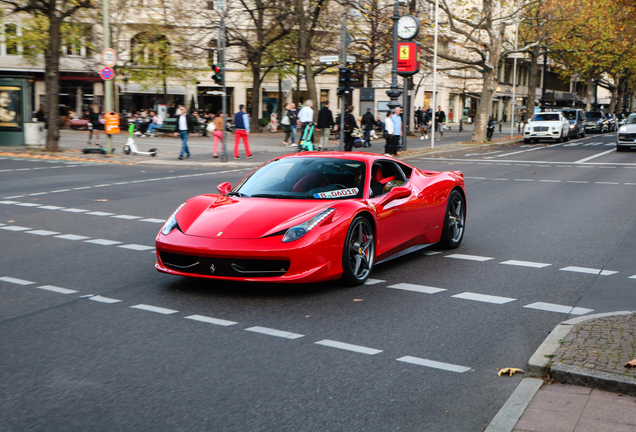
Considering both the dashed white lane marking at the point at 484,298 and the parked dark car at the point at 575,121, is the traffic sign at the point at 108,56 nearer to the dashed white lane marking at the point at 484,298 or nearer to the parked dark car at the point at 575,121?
the dashed white lane marking at the point at 484,298

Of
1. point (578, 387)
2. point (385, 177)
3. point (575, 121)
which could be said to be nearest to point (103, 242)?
point (385, 177)

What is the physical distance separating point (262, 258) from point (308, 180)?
1.40 metres

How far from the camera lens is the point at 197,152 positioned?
29.0 metres

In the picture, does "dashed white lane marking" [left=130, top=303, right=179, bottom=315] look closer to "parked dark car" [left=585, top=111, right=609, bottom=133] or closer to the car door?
the car door

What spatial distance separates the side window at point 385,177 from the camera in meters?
7.49

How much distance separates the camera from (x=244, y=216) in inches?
261

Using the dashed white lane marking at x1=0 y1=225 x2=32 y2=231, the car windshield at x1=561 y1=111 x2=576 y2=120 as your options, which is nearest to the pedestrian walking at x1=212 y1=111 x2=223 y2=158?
the dashed white lane marking at x1=0 y1=225 x2=32 y2=231

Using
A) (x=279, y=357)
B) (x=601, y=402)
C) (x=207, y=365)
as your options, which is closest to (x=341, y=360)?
(x=279, y=357)

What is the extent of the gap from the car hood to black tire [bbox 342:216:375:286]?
335 mm

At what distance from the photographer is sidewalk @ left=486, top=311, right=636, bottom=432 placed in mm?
3684

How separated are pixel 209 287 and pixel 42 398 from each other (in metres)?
2.83

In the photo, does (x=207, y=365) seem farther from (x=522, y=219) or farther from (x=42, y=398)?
(x=522, y=219)

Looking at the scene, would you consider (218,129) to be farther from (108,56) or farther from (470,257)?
(470,257)

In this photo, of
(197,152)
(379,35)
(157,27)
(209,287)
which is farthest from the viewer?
(157,27)
